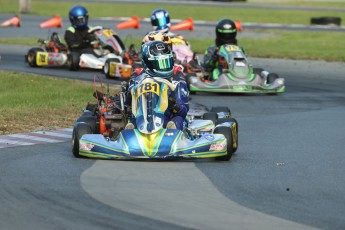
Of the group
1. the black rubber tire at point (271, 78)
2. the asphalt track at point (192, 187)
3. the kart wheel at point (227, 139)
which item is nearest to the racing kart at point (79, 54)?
the black rubber tire at point (271, 78)

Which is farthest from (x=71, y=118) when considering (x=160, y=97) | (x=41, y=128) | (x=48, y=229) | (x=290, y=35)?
(x=290, y=35)

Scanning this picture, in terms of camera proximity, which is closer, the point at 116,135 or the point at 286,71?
the point at 116,135

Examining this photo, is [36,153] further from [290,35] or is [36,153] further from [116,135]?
[290,35]

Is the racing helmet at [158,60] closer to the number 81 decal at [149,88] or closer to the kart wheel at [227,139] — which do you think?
the number 81 decal at [149,88]

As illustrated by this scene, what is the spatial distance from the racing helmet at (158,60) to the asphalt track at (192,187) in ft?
3.35

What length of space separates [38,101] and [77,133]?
4.81m

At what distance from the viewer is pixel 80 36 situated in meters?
20.1

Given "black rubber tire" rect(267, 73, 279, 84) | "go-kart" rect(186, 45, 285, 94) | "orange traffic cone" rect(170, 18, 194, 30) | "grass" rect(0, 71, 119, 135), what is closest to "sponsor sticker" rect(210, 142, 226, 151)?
"grass" rect(0, 71, 119, 135)

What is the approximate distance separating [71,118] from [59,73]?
645cm

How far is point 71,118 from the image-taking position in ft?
41.7

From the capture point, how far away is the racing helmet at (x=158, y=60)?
32.6ft

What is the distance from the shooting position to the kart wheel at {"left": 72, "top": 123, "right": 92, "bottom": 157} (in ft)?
31.0

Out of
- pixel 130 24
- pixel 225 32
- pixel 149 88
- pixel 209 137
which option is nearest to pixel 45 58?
pixel 225 32

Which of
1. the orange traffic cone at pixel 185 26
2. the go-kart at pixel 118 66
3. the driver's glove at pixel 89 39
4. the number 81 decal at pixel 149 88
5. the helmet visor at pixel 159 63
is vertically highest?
the helmet visor at pixel 159 63
